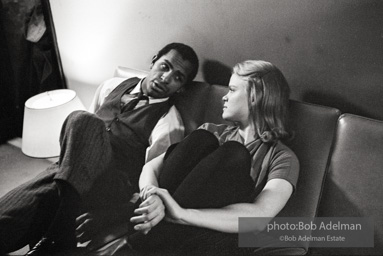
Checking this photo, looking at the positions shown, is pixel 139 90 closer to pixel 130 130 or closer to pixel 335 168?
pixel 130 130

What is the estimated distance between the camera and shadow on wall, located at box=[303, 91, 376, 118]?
0.98 meters

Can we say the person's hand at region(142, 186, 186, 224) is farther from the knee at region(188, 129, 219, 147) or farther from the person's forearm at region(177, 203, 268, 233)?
the knee at region(188, 129, 219, 147)

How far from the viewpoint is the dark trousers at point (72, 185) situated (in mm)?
874

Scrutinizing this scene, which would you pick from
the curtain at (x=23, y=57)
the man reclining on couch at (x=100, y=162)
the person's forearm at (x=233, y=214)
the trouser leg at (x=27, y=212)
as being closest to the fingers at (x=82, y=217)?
the man reclining on couch at (x=100, y=162)

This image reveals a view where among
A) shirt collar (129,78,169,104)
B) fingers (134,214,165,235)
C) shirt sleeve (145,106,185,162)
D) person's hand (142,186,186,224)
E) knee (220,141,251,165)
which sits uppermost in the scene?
shirt collar (129,78,169,104)

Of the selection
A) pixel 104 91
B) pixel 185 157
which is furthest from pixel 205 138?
pixel 104 91

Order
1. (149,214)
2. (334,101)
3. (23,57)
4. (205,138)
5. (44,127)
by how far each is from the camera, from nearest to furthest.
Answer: (149,214) < (205,138) < (334,101) < (44,127) < (23,57)

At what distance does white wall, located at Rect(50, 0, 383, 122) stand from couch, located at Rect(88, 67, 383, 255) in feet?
0.36

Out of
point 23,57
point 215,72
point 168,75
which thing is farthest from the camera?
point 23,57

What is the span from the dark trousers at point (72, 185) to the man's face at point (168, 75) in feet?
0.82

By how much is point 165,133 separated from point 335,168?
1.49 ft

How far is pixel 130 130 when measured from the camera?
3.71 feet

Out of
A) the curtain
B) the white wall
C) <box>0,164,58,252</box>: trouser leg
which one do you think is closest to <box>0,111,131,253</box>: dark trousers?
<box>0,164,58,252</box>: trouser leg

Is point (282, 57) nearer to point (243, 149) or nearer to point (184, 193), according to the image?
point (243, 149)
